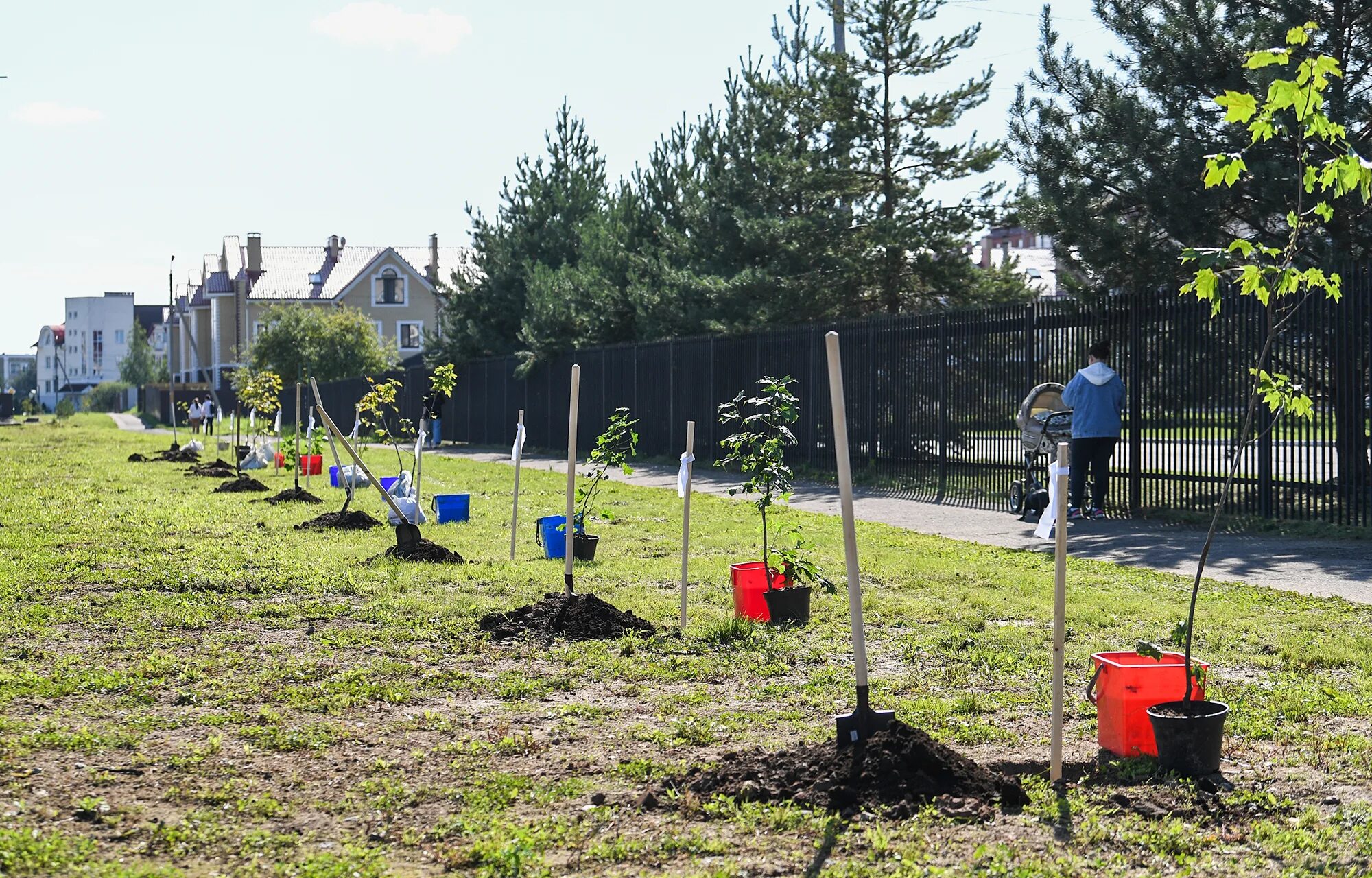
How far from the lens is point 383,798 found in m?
4.70

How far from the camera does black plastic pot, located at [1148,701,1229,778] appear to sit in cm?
482

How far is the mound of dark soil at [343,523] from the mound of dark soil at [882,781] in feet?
30.2

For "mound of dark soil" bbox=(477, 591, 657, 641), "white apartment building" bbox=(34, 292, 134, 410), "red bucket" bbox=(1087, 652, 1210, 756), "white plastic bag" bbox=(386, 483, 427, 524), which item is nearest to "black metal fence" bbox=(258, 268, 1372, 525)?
"red bucket" bbox=(1087, 652, 1210, 756)

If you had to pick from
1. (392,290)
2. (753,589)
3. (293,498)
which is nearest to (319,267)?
(392,290)

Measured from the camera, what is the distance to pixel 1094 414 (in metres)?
13.7

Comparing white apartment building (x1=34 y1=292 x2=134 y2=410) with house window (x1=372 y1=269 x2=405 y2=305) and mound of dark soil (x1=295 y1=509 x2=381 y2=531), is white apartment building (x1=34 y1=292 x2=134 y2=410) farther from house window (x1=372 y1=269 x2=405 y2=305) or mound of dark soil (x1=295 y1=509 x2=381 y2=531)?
mound of dark soil (x1=295 y1=509 x2=381 y2=531)

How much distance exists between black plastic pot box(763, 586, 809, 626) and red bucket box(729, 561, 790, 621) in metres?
0.04

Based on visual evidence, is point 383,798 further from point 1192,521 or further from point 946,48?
point 946,48

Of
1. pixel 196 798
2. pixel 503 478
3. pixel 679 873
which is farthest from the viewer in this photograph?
pixel 503 478

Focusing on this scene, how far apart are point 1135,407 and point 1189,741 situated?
9843 mm

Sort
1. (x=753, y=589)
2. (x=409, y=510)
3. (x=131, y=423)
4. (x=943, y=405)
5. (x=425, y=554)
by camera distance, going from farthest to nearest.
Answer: (x=131, y=423) → (x=943, y=405) → (x=409, y=510) → (x=425, y=554) → (x=753, y=589)

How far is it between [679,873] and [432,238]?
267 ft

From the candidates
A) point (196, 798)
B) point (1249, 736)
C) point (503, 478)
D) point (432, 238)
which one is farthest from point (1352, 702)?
point (432, 238)

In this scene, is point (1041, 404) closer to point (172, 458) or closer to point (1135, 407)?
point (1135, 407)
